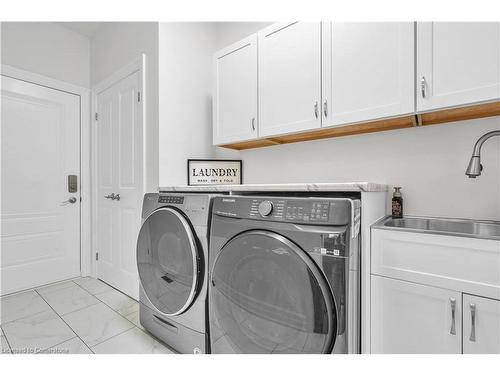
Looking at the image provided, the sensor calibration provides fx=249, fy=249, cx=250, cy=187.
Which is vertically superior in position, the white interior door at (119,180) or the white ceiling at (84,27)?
the white ceiling at (84,27)

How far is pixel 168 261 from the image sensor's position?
149 centimetres

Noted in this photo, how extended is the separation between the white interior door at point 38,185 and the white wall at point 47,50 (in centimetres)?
19

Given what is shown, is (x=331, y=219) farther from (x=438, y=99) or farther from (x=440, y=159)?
(x=440, y=159)

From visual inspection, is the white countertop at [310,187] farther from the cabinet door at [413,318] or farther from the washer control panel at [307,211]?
the cabinet door at [413,318]

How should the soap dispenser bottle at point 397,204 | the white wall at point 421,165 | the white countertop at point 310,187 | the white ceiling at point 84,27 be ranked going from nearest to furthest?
the white countertop at point 310,187
the white wall at point 421,165
the soap dispenser bottle at point 397,204
the white ceiling at point 84,27

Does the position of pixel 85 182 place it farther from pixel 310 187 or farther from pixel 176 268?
pixel 310 187

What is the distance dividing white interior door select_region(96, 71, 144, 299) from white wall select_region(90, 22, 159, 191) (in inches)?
4.8

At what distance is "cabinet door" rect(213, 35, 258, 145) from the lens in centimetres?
179

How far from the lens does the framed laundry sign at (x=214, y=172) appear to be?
2.12 m

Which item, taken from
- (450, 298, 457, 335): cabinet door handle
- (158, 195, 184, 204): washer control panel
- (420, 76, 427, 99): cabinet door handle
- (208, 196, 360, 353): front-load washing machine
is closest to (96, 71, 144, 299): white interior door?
(158, 195, 184, 204): washer control panel

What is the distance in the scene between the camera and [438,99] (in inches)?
45.4

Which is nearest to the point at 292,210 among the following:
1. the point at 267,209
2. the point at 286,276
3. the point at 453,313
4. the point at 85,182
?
the point at 267,209

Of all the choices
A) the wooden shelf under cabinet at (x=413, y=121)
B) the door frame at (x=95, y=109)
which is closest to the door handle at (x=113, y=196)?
the door frame at (x=95, y=109)
